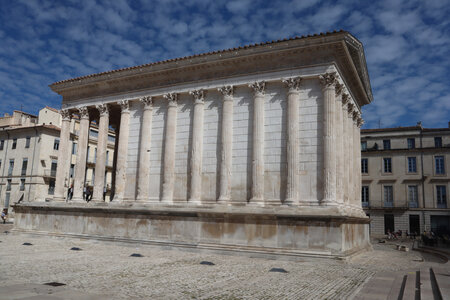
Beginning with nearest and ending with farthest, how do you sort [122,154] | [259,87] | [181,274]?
[181,274]
[259,87]
[122,154]

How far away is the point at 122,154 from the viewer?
23219 millimetres

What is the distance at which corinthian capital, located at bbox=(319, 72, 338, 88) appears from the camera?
18203mm

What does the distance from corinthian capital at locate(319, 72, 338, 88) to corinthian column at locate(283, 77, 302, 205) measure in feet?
3.72

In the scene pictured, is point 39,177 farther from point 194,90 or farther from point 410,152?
point 410,152

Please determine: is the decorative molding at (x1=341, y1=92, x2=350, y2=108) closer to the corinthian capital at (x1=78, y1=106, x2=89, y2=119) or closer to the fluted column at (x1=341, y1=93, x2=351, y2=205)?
the fluted column at (x1=341, y1=93, x2=351, y2=205)

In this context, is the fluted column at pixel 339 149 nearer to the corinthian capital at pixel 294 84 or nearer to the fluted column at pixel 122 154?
the corinthian capital at pixel 294 84

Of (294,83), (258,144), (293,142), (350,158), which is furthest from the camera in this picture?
(350,158)

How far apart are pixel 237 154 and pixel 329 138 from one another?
4.62m

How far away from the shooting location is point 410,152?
157 ft

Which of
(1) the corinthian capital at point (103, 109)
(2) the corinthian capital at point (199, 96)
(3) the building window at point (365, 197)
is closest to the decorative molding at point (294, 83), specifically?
(2) the corinthian capital at point (199, 96)

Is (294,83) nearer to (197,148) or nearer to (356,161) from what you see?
(197,148)

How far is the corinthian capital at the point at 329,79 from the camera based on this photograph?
18.2 meters

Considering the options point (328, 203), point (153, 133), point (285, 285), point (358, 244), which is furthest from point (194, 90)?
point (285, 285)

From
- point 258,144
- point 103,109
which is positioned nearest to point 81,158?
point 103,109
